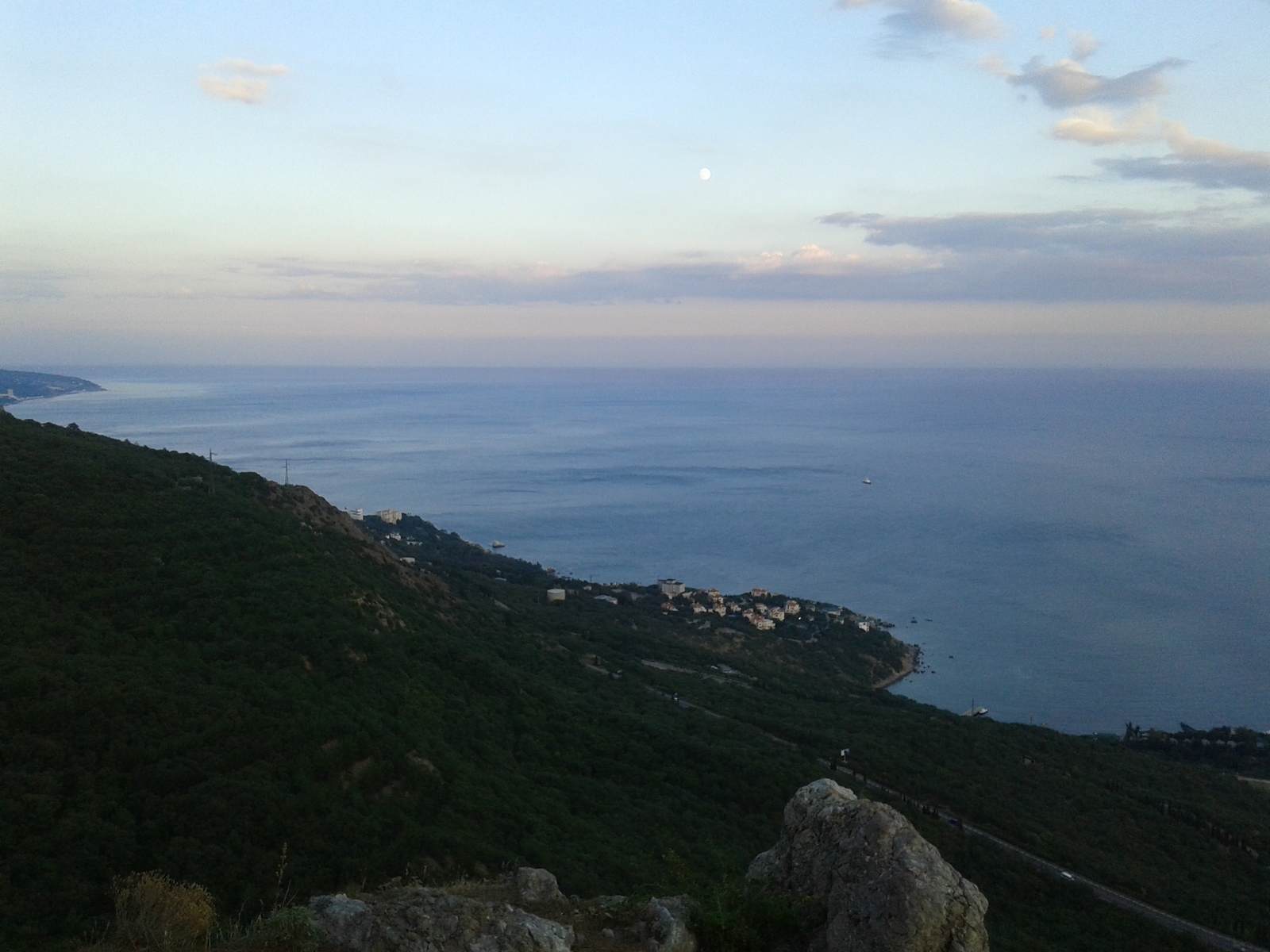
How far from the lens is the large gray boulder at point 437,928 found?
449 centimetres

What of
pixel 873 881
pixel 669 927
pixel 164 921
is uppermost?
pixel 873 881

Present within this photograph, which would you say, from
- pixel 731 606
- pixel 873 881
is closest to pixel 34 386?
pixel 731 606

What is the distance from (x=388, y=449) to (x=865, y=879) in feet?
382

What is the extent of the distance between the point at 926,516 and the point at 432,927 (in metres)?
83.4

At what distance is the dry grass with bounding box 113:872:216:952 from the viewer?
472cm

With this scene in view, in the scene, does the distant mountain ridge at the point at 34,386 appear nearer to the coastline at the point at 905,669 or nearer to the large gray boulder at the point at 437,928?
the coastline at the point at 905,669

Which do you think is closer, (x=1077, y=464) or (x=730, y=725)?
(x=730, y=725)

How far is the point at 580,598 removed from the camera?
134 ft

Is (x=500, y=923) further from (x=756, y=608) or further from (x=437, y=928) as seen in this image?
(x=756, y=608)

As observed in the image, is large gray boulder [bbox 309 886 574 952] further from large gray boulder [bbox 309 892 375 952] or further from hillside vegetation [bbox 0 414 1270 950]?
hillside vegetation [bbox 0 414 1270 950]

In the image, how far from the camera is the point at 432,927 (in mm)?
4570

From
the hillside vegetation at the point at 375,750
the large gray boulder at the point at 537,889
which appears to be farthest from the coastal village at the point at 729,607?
the large gray boulder at the point at 537,889

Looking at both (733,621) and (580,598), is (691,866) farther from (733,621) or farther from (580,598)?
(733,621)

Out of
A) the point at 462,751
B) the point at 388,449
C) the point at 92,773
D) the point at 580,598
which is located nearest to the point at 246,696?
the point at 92,773
